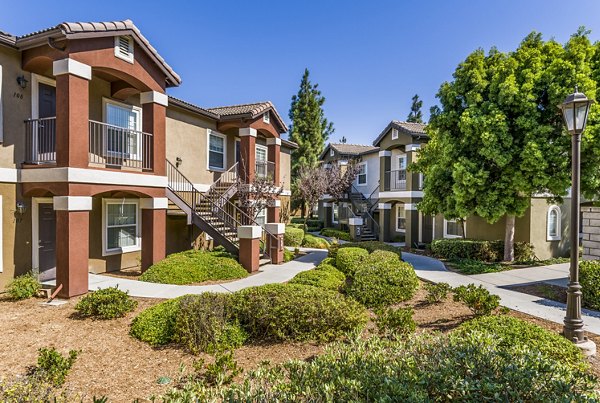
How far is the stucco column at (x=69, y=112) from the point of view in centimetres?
850

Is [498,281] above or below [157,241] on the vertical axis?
below

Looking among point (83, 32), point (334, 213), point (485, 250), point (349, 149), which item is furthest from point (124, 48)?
point (334, 213)

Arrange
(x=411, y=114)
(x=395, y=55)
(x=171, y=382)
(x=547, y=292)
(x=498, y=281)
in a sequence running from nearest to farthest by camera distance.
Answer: (x=171, y=382)
(x=547, y=292)
(x=498, y=281)
(x=395, y=55)
(x=411, y=114)

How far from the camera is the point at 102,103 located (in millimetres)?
11211

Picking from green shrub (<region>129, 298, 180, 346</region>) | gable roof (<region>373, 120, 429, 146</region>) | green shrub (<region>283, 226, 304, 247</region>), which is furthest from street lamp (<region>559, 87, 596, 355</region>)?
green shrub (<region>283, 226, 304, 247</region>)

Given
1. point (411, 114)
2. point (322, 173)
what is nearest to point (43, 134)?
point (322, 173)

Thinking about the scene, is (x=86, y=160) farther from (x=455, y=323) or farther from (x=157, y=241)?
(x=455, y=323)

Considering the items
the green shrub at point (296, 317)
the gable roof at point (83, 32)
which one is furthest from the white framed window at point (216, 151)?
the green shrub at point (296, 317)

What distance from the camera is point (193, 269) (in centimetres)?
1056

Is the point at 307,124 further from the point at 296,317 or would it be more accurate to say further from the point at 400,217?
the point at 296,317

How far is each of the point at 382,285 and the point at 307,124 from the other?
28143 millimetres

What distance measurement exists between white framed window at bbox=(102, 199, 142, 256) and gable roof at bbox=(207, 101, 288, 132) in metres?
5.74

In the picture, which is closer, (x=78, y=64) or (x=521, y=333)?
(x=521, y=333)

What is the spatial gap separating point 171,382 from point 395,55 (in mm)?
16864
